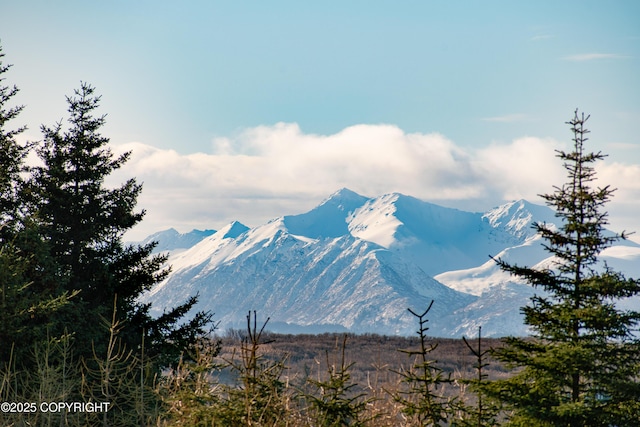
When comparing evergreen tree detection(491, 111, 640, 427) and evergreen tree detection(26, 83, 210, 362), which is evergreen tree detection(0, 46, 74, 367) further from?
evergreen tree detection(491, 111, 640, 427)

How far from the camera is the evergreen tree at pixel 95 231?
71.6 feet

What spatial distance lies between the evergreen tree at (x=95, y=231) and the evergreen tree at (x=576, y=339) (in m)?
12.2

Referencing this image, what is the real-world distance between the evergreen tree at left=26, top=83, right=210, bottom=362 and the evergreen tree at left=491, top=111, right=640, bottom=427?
12.2 m

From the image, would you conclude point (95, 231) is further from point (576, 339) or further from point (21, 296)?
point (576, 339)

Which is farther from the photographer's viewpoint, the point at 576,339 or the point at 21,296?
the point at 21,296

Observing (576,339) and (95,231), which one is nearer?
(576,339)

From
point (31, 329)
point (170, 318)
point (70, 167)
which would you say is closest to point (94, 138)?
point (70, 167)

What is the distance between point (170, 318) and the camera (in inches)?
899

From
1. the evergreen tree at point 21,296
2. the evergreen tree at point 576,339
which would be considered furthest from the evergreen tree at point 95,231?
the evergreen tree at point 576,339

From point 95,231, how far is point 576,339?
49.8 ft

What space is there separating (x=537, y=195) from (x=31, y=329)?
11.5m

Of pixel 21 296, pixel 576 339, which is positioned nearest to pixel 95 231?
pixel 21 296

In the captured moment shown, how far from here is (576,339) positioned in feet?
35.8

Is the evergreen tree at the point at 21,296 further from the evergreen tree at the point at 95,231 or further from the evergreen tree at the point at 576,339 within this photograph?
the evergreen tree at the point at 576,339
